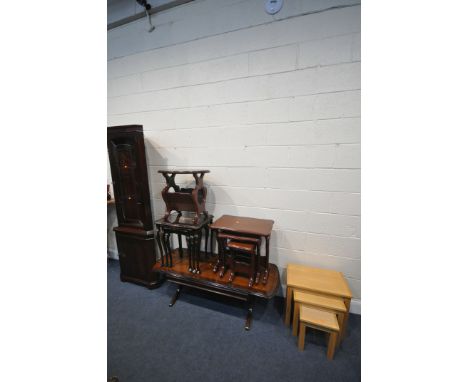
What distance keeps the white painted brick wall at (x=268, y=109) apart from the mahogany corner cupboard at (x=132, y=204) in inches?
11.7

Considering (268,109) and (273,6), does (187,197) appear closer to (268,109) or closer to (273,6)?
(268,109)

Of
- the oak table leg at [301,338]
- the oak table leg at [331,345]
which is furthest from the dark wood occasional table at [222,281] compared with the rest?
the oak table leg at [331,345]

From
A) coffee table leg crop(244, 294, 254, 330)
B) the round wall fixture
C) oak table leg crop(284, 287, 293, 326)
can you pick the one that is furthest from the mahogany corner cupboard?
the round wall fixture

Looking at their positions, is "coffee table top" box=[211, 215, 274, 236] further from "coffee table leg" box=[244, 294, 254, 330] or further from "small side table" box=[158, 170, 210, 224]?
"coffee table leg" box=[244, 294, 254, 330]

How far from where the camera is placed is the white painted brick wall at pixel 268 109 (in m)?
1.40

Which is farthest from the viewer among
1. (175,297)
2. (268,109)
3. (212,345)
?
(175,297)

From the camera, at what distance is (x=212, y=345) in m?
1.36

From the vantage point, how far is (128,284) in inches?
80.7

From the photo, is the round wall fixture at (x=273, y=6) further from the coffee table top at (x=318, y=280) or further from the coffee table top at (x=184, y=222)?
the coffee table top at (x=318, y=280)

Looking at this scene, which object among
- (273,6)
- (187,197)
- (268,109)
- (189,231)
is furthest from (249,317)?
(273,6)

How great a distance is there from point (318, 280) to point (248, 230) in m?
0.70

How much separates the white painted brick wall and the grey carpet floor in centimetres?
50
